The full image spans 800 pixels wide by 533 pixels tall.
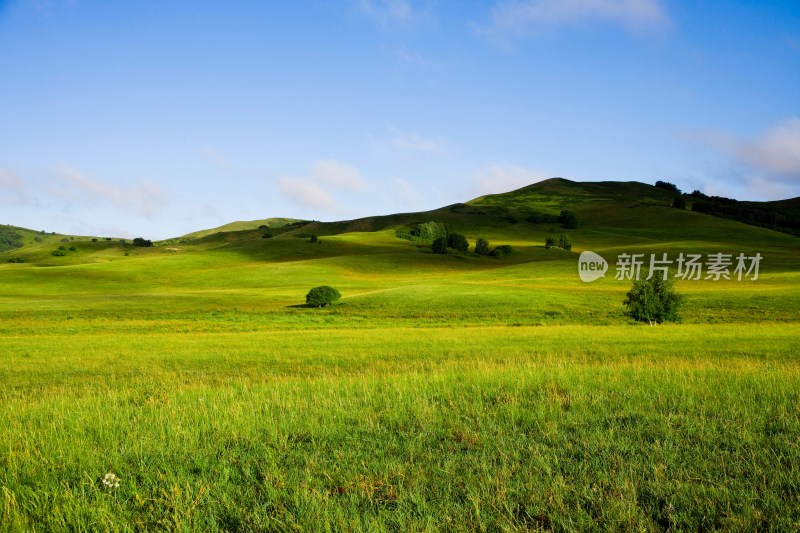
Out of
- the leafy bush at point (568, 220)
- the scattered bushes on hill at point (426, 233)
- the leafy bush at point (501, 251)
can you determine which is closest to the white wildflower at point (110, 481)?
the leafy bush at point (501, 251)

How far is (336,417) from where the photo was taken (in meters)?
8.78

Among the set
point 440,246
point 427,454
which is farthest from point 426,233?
point 427,454

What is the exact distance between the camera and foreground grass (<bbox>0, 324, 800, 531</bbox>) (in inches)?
207

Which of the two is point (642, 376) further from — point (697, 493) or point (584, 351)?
point (584, 351)

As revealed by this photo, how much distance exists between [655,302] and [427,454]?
125 feet

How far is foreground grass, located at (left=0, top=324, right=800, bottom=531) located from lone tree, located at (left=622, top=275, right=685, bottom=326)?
93.1 ft

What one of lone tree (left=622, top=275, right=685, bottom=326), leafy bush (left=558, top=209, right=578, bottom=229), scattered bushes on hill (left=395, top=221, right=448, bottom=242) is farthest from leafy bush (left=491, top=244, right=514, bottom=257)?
lone tree (left=622, top=275, right=685, bottom=326)

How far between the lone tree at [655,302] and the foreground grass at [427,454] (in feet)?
93.1

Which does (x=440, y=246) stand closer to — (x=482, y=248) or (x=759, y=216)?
(x=482, y=248)

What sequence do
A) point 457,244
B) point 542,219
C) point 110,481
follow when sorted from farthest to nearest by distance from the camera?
point 542,219 → point 457,244 → point 110,481

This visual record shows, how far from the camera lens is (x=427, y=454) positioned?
6852mm

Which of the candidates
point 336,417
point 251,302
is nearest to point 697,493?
point 336,417

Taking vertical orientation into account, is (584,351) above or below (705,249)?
below

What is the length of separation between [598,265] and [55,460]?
9189 centimetres
